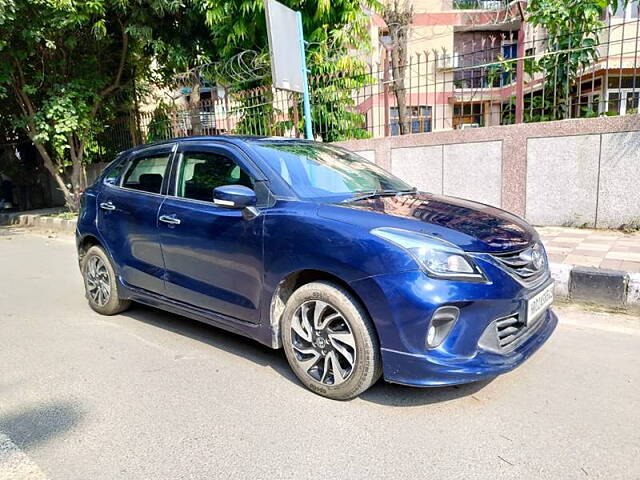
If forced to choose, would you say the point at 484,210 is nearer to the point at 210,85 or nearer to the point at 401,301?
the point at 401,301

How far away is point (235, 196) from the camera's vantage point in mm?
3076

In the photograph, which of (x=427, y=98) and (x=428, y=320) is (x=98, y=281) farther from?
(x=427, y=98)

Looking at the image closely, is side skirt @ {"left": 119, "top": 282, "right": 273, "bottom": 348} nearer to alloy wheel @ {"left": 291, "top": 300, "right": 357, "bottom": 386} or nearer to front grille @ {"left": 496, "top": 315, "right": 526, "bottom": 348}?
alloy wheel @ {"left": 291, "top": 300, "right": 357, "bottom": 386}

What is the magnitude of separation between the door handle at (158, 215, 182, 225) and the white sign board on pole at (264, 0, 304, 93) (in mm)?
2995

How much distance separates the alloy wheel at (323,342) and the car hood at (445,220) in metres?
0.57

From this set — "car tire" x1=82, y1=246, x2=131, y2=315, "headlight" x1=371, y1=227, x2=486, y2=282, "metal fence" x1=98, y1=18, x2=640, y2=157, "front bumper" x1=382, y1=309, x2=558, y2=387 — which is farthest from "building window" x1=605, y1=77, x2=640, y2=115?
"car tire" x1=82, y1=246, x2=131, y2=315

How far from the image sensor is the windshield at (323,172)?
128 inches

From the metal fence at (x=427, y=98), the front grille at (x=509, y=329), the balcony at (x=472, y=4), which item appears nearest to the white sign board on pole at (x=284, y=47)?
the metal fence at (x=427, y=98)

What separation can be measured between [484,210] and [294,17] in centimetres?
440

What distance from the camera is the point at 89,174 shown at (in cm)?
1378

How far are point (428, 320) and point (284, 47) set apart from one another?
482 cm

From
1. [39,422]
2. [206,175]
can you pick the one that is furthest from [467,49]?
[39,422]

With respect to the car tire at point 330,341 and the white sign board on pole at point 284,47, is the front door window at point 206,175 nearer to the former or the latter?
the car tire at point 330,341

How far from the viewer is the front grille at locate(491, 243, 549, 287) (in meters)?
2.68
